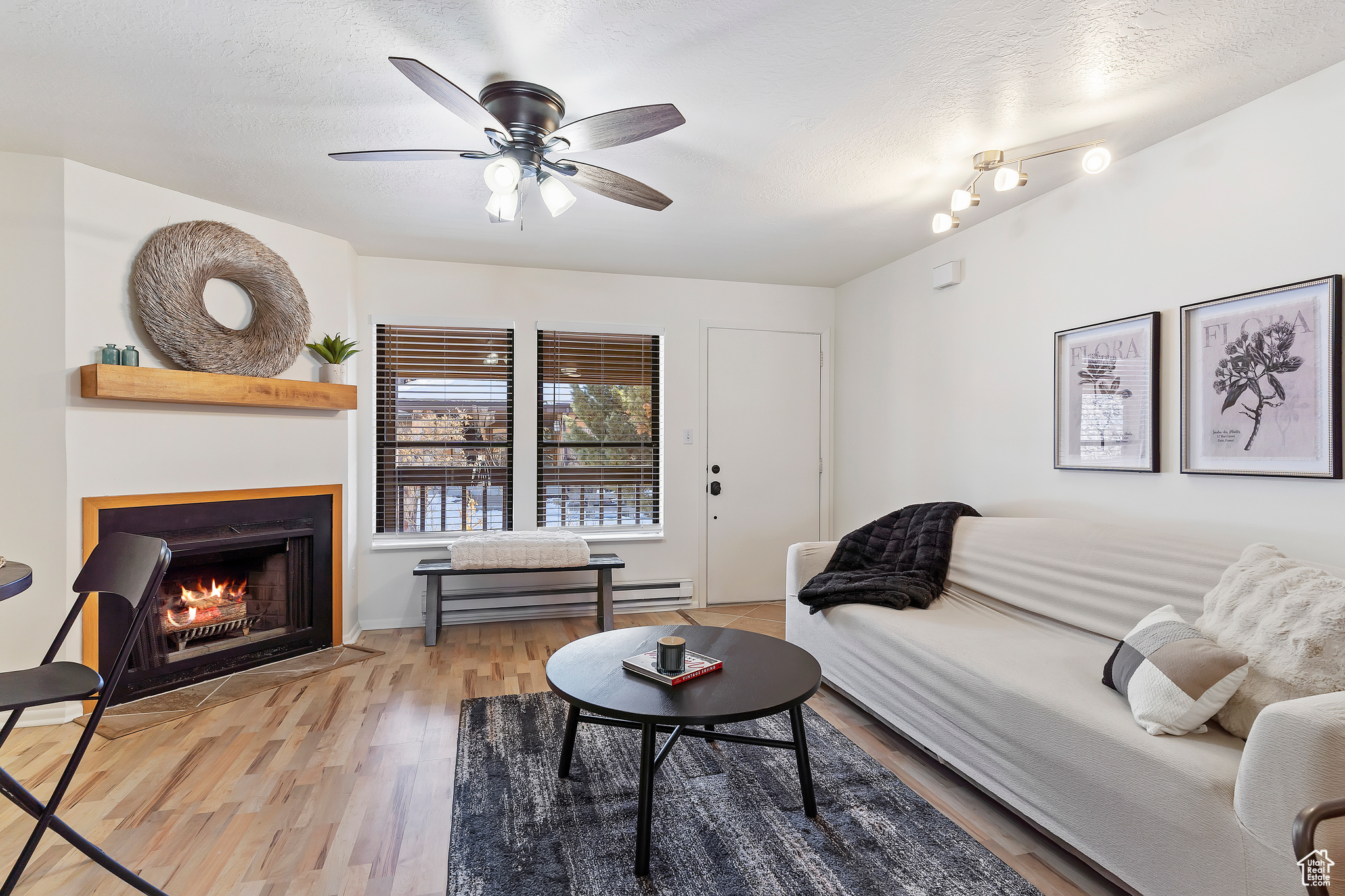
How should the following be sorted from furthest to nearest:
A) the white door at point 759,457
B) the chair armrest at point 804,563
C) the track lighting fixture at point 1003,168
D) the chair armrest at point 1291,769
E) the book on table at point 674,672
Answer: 1. the white door at point 759,457
2. the chair armrest at point 804,563
3. the track lighting fixture at point 1003,168
4. the book on table at point 674,672
5. the chair armrest at point 1291,769

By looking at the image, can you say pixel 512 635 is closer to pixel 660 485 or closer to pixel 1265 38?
pixel 660 485

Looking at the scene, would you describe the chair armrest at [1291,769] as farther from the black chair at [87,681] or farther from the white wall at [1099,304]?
the black chair at [87,681]

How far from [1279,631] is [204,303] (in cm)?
431

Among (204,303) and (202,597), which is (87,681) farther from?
(204,303)

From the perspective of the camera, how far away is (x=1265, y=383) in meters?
2.28

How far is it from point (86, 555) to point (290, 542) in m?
0.93

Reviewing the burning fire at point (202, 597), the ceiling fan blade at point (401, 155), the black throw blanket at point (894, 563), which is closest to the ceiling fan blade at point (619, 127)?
the ceiling fan blade at point (401, 155)

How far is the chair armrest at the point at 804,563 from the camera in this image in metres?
3.49

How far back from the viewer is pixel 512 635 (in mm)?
4141

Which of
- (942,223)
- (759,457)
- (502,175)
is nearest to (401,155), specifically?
(502,175)

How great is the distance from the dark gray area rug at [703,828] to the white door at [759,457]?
2.26 metres

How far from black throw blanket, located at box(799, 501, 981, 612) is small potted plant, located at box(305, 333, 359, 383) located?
2.81m

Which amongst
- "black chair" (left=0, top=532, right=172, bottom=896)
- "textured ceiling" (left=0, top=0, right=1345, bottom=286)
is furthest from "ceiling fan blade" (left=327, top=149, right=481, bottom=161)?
"black chair" (left=0, top=532, right=172, bottom=896)

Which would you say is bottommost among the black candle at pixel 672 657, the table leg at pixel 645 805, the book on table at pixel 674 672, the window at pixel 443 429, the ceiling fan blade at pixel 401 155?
the table leg at pixel 645 805
